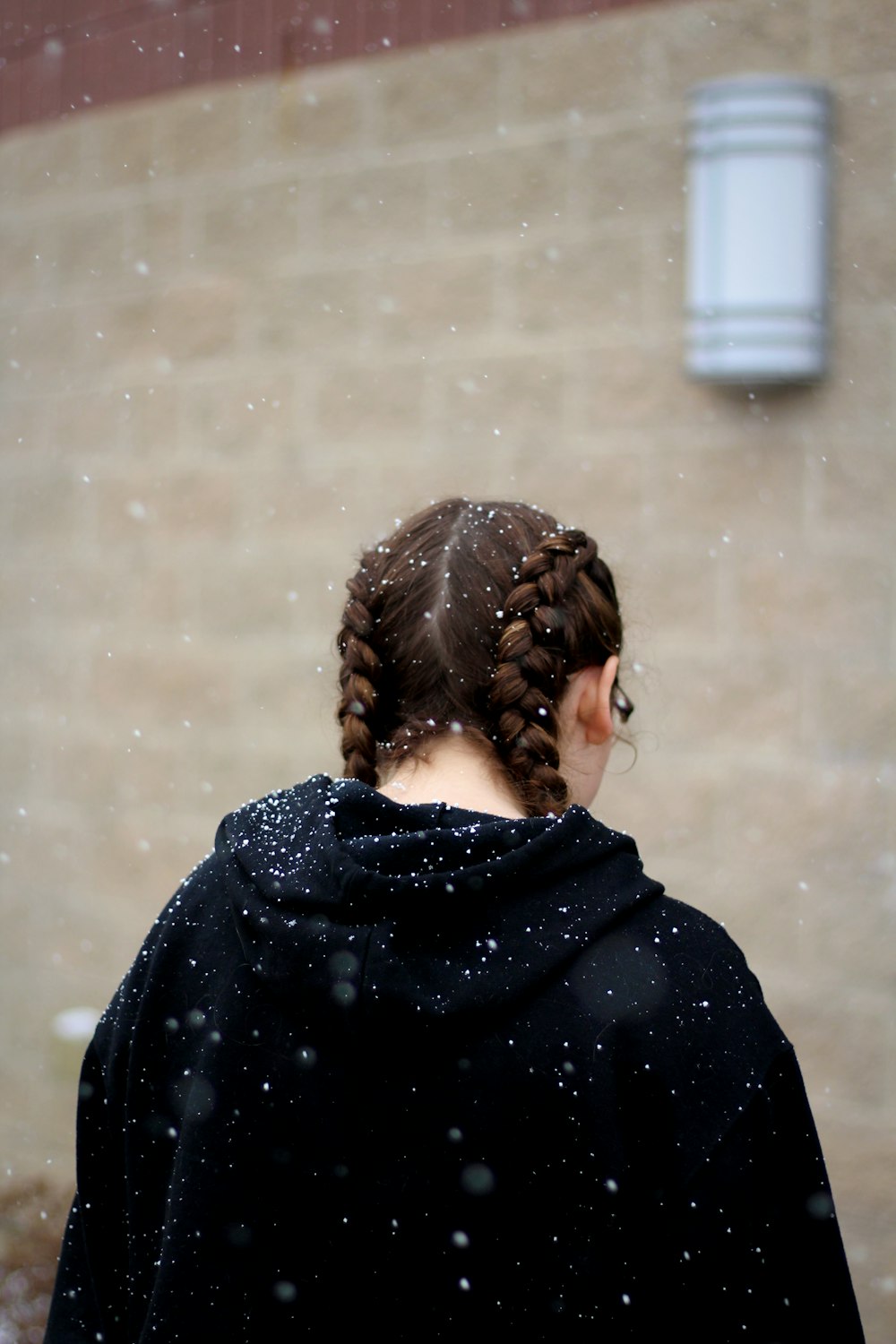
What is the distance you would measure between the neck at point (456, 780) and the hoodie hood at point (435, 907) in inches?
2.1

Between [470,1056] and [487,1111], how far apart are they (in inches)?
2.4

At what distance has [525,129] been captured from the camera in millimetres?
3586

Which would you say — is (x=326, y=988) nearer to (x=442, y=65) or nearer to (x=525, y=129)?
(x=525, y=129)

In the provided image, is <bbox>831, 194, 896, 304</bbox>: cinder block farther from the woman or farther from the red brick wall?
the woman

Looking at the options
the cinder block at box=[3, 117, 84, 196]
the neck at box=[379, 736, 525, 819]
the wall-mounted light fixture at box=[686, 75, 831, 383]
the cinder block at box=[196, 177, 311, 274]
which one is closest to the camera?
the neck at box=[379, 736, 525, 819]

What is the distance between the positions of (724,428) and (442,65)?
1448 mm

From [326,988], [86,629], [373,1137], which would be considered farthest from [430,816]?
[86,629]

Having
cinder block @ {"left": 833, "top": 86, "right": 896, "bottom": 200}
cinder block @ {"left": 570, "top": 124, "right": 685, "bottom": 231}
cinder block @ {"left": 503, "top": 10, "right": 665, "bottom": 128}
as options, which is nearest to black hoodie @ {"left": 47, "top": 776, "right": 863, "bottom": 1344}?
cinder block @ {"left": 833, "top": 86, "right": 896, "bottom": 200}

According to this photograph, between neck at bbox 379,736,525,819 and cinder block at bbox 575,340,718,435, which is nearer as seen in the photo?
neck at bbox 379,736,525,819

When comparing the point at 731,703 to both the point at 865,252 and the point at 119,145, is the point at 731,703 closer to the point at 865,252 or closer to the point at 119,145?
the point at 865,252

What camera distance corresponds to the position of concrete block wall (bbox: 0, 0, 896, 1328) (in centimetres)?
312

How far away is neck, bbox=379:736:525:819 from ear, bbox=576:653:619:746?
0.19 m

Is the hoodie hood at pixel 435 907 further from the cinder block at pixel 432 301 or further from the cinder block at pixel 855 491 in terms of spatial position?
the cinder block at pixel 432 301

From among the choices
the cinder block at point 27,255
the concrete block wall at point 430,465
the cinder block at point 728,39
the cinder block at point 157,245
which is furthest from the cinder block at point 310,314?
the cinder block at point 728,39
